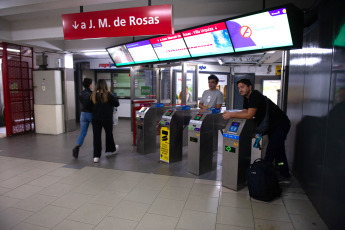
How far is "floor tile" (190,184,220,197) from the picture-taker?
10.6 feet

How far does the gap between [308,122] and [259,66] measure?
788cm

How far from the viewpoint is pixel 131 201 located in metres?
3.02

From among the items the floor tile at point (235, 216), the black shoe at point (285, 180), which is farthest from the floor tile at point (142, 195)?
the black shoe at point (285, 180)

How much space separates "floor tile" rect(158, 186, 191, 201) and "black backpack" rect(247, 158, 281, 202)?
875 millimetres

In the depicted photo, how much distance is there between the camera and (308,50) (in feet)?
10.9

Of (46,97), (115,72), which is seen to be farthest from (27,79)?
(115,72)

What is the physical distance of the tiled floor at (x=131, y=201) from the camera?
2.54m

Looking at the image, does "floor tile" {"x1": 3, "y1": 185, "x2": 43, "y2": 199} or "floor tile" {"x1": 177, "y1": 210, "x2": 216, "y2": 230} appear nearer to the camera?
"floor tile" {"x1": 177, "y1": 210, "x2": 216, "y2": 230}

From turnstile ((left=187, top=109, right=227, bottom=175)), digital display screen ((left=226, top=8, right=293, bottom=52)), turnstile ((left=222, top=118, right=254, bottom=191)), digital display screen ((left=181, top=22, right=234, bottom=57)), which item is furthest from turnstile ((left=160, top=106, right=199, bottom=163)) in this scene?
digital display screen ((left=226, top=8, right=293, bottom=52))

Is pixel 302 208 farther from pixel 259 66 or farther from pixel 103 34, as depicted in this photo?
pixel 259 66

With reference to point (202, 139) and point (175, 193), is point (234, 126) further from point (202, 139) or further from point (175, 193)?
point (175, 193)

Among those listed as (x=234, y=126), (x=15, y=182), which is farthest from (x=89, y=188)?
(x=234, y=126)

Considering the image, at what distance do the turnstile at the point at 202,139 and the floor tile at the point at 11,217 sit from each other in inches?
94.2

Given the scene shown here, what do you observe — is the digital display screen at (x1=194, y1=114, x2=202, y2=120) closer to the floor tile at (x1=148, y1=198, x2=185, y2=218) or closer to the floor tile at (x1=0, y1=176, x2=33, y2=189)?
the floor tile at (x1=148, y1=198, x2=185, y2=218)
